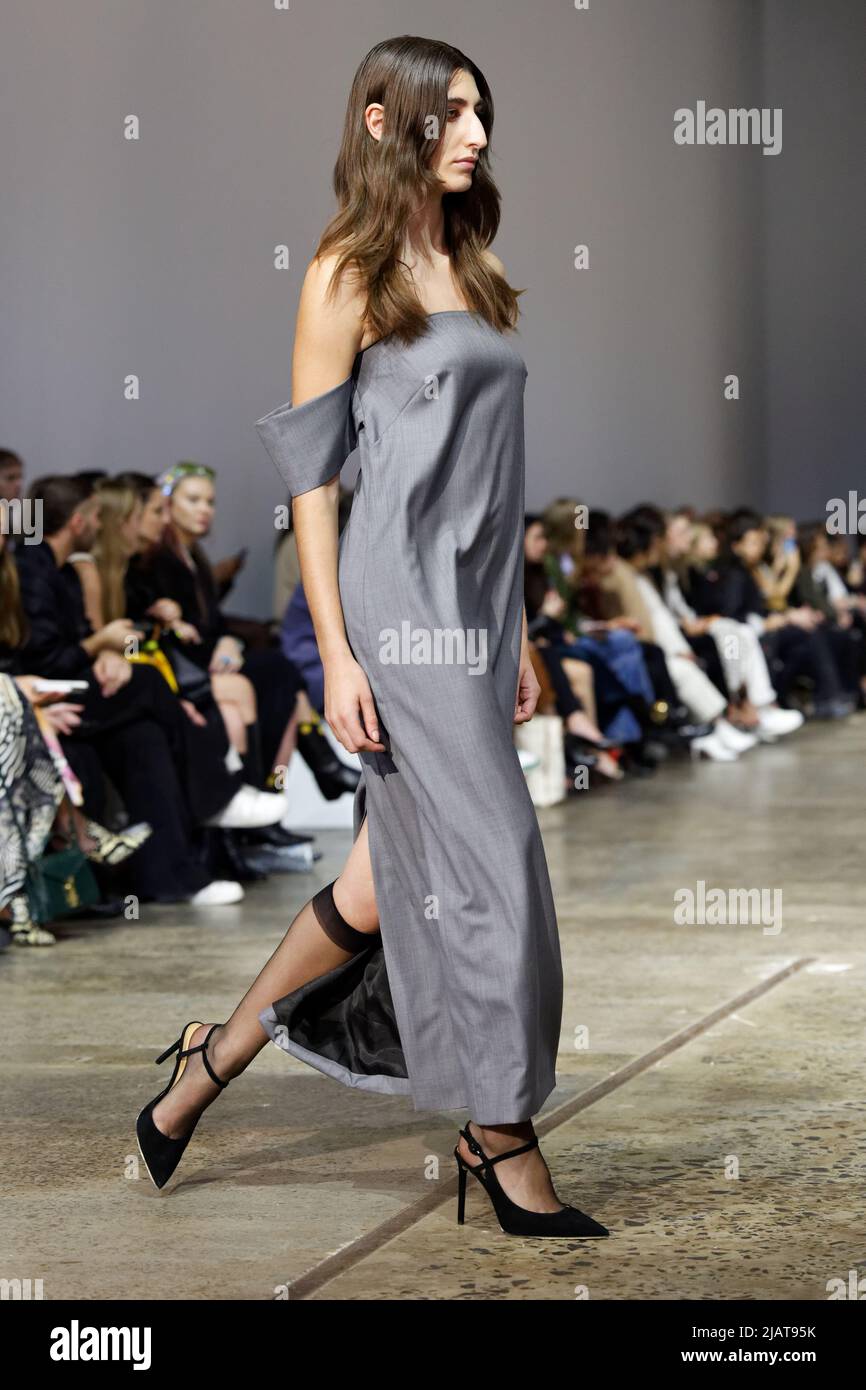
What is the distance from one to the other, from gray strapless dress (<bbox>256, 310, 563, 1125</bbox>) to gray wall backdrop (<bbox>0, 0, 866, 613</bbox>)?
10.3ft

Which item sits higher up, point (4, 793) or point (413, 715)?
point (413, 715)

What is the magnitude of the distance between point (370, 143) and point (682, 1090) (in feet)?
5.02

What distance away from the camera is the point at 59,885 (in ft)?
15.0

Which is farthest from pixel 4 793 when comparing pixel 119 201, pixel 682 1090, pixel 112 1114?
pixel 119 201

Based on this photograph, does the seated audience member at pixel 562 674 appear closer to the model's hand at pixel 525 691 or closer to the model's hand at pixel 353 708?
the model's hand at pixel 525 691

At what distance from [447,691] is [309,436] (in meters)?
0.35

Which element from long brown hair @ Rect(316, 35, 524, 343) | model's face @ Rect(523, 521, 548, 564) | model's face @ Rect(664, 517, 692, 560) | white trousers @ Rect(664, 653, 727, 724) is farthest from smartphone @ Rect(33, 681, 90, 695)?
model's face @ Rect(664, 517, 692, 560)

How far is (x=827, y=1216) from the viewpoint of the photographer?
96.6 inches

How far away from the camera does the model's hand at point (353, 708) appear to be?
2.37 meters

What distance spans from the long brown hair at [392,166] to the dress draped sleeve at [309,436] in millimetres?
106

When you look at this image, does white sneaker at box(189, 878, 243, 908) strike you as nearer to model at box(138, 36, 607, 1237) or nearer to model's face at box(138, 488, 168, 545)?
model's face at box(138, 488, 168, 545)

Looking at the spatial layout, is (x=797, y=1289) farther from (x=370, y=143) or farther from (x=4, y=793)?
(x=4, y=793)

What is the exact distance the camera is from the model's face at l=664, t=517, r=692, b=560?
975cm

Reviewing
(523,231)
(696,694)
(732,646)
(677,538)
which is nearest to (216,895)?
(696,694)
